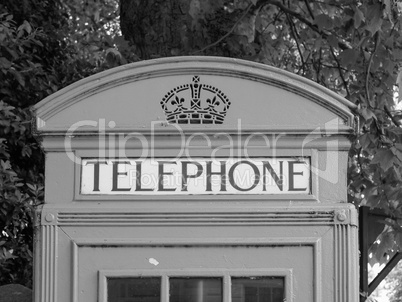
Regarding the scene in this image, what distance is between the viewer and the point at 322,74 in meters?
7.18

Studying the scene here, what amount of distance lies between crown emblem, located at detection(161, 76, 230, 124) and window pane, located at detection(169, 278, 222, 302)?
22.9 inches

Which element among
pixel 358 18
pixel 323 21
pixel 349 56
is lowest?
pixel 349 56

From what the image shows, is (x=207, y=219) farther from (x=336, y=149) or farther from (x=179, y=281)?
(x=336, y=149)

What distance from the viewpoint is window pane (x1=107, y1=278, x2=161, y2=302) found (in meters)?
3.10

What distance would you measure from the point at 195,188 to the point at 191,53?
118 inches

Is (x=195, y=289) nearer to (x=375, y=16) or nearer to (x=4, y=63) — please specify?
(x=375, y=16)

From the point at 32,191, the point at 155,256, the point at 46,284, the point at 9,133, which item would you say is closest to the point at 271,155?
the point at 155,256

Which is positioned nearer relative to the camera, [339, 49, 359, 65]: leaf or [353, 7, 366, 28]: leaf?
[353, 7, 366, 28]: leaf

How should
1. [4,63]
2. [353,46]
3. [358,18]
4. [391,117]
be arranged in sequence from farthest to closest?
[391,117] → [353,46] → [4,63] → [358,18]

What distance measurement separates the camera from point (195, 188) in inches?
125

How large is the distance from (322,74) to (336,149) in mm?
4086

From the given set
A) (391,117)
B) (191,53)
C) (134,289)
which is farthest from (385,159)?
(134,289)

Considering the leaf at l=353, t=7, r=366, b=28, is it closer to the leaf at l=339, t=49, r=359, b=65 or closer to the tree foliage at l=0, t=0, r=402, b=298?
the tree foliage at l=0, t=0, r=402, b=298

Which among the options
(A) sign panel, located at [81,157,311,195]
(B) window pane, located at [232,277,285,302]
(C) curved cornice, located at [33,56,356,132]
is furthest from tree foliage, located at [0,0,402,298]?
(B) window pane, located at [232,277,285,302]
